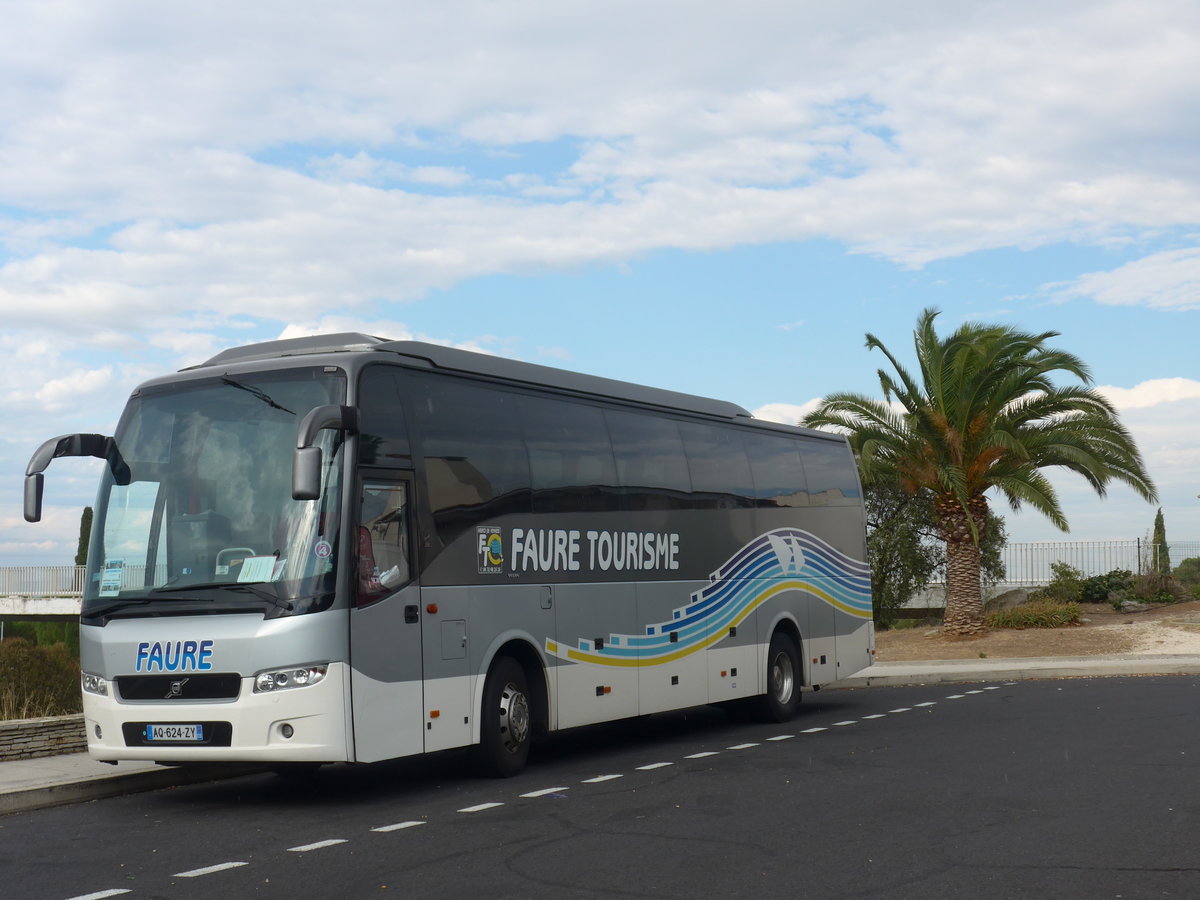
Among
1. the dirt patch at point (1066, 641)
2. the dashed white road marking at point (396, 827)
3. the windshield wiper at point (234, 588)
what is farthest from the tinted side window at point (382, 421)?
the dirt patch at point (1066, 641)

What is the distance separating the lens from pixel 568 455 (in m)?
13.6

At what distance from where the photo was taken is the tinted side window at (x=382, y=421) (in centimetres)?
1095

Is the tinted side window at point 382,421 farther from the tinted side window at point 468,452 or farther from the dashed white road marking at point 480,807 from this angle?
the dashed white road marking at point 480,807

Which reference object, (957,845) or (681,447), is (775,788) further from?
(681,447)

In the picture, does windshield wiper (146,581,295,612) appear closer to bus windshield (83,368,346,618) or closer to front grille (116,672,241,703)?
bus windshield (83,368,346,618)

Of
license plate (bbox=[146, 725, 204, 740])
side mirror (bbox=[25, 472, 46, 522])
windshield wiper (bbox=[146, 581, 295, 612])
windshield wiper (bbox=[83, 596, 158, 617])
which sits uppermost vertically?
side mirror (bbox=[25, 472, 46, 522])

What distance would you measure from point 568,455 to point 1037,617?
21939 millimetres

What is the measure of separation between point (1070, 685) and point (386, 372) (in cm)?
1515

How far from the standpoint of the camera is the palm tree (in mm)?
29453

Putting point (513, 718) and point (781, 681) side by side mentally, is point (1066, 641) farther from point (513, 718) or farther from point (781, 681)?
point (513, 718)

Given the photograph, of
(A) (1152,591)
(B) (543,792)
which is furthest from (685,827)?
(A) (1152,591)

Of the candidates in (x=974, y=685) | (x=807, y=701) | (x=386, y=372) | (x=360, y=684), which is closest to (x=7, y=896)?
(x=360, y=684)

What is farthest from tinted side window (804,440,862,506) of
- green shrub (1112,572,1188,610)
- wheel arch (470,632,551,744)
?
green shrub (1112,572,1188,610)

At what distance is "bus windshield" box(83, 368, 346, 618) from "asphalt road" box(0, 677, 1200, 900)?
5.81ft
